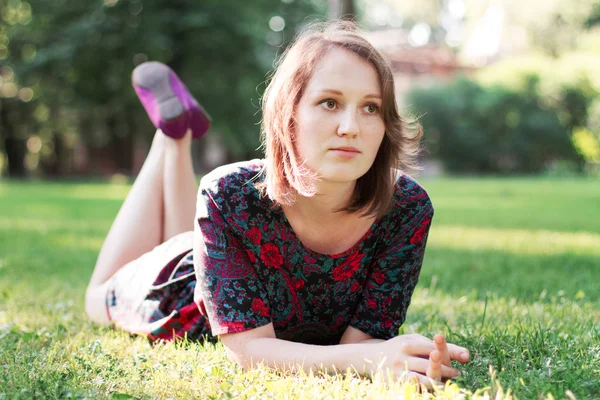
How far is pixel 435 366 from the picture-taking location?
7.33ft

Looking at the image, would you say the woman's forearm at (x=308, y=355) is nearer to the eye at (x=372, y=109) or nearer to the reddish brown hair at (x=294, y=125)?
the reddish brown hair at (x=294, y=125)

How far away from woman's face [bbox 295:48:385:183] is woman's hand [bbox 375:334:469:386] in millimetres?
603

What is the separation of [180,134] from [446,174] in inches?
983

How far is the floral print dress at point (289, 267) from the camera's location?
8.45ft

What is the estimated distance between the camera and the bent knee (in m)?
3.72

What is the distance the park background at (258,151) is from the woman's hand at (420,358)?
0.10m

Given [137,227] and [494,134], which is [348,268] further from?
[494,134]

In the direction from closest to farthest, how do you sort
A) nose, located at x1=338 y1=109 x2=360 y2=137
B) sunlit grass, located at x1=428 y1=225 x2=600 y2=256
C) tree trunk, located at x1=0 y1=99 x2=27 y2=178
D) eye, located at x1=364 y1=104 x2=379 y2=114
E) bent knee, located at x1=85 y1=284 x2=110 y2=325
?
nose, located at x1=338 y1=109 x2=360 y2=137 < eye, located at x1=364 y1=104 x2=379 y2=114 < bent knee, located at x1=85 y1=284 x2=110 y2=325 < sunlit grass, located at x1=428 y1=225 x2=600 y2=256 < tree trunk, located at x1=0 y1=99 x2=27 y2=178

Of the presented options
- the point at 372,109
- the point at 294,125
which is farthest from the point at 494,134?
the point at 294,125

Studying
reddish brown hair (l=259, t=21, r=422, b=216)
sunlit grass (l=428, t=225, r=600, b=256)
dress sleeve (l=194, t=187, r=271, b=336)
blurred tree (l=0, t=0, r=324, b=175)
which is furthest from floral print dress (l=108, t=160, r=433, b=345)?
blurred tree (l=0, t=0, r=324, b=175)

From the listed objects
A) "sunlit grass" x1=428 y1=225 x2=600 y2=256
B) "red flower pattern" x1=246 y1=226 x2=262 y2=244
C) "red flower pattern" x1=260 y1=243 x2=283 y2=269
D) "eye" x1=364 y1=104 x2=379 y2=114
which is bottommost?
"sunlit grass" x1=428 y1=225 x2=600 y2=256

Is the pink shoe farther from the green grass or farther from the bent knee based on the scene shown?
the green grass

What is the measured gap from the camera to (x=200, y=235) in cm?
266

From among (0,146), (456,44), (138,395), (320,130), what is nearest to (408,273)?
(320,130)
